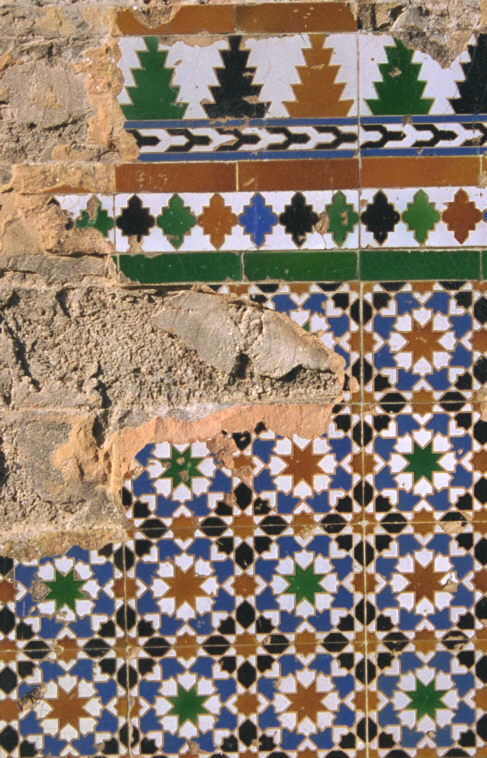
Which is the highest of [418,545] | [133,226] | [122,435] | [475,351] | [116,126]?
[116,126]

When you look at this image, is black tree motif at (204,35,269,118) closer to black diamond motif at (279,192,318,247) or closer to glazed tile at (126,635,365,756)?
black diamond motif at (279,192,318,247)

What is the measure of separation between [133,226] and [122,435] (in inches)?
18.8

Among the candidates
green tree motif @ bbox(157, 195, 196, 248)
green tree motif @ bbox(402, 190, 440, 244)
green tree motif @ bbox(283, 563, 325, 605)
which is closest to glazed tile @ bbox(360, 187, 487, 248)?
green tree motif @ bbox(402, 190, 440, 244)

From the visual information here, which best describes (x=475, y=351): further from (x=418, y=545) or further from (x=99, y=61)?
(x=99, y=61)

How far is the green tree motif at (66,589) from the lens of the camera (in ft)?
5.18

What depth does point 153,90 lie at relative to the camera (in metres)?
1.54

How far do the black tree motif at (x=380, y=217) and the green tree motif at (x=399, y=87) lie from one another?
0.19 metres

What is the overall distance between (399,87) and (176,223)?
0.59m

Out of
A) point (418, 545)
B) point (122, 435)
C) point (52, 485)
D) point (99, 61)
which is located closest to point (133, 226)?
point (99, 61)

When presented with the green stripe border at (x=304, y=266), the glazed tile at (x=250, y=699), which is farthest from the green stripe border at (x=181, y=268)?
the glazed tile at (x=250, y=699)

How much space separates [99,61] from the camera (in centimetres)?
154

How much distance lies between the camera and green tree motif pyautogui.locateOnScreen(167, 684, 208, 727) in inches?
62.4

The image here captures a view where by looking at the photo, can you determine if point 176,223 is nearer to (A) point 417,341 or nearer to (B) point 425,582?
(A) point 417,341

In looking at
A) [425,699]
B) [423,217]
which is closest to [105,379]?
[423,217]
